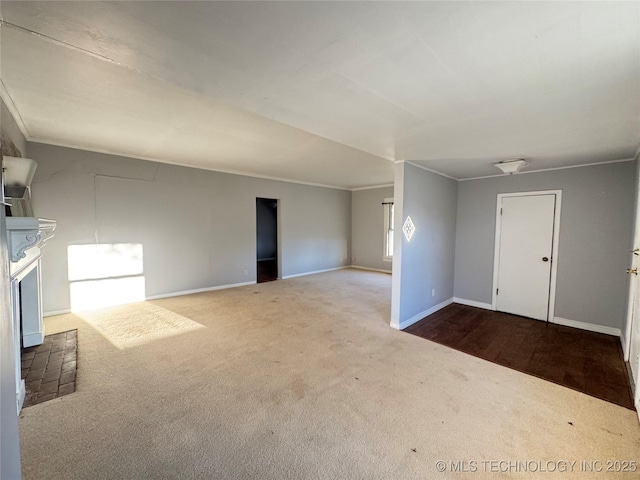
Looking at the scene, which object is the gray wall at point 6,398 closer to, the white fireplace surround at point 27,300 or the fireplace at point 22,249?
the fireplace at point 22,249

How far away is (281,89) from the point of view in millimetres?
1701

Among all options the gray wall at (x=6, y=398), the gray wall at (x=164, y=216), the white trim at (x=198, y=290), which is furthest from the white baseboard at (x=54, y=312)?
the gray wall at (x=6, y=398)

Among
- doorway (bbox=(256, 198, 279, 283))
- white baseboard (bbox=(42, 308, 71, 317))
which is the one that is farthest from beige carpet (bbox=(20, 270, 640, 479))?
doorway (bbox=(256, 198, 279, 283))

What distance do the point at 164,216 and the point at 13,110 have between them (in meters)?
2.40

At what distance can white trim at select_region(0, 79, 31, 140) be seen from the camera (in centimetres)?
223

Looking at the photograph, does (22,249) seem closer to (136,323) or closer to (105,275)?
(136,323)

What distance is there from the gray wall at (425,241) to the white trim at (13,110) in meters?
3.99

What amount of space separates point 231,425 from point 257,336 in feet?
4.82

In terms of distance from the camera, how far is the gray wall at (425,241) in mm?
3617

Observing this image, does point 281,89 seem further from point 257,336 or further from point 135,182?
point 135,182

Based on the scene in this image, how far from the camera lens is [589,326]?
3666 millimetres

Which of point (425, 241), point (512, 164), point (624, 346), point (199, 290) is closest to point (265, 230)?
point (199, 290)

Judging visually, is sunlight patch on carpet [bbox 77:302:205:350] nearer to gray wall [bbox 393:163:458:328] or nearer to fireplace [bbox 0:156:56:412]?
fireplace [bbox 0:156:56:412]

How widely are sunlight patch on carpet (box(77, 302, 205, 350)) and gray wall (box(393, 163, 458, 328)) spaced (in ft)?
9.59
